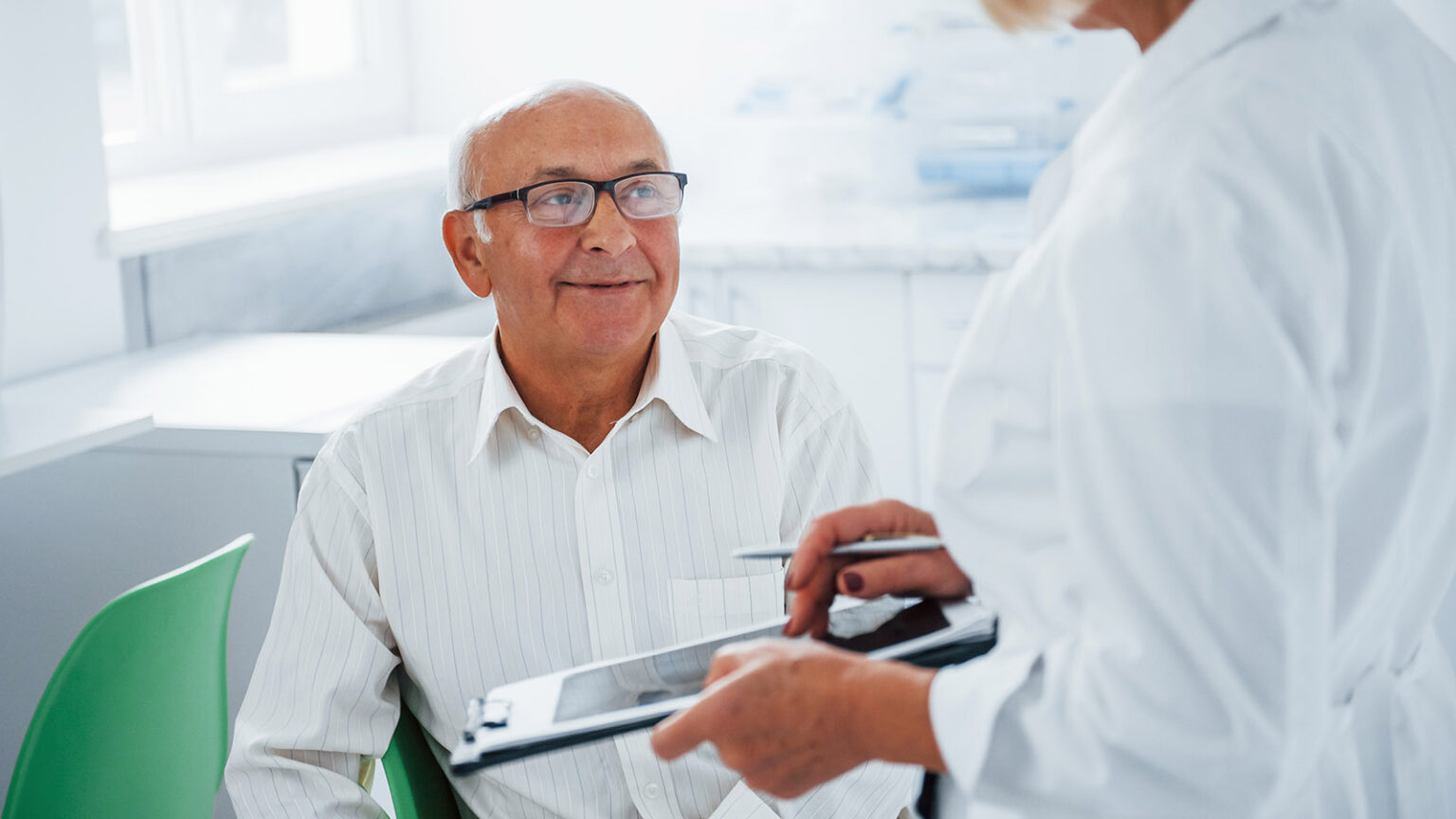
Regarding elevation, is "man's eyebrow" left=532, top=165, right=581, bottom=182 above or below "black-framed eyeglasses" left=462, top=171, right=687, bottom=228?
above

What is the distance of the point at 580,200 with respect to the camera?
4.59ft

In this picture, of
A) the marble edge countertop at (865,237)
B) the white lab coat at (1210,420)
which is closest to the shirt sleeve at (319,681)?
the white lab coat at (1210,420)

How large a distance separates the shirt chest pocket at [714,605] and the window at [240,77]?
1.59 meters

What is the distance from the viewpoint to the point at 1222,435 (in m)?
0.64

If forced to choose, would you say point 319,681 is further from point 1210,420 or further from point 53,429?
point 1210,420

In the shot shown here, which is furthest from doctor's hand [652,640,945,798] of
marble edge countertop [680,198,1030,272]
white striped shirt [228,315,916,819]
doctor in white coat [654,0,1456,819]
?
marble edge countertop [680,198,1030,272]

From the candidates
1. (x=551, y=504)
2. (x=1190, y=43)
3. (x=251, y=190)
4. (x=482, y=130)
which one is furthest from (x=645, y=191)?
(x=251, y=190)

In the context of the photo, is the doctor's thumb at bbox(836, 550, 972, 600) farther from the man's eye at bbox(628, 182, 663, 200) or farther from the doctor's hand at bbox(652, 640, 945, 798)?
the man's eye at bbox(628, 182, 663, 200)

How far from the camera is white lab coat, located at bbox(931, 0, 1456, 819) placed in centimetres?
64

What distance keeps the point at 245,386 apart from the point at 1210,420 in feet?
5.61

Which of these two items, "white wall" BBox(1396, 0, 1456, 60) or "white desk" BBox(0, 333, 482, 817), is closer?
"white desk" BBox(0, 333, 482, 817)

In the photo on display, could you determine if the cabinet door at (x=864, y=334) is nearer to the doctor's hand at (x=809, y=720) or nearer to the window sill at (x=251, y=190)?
the window sill at (x=251, y=190)

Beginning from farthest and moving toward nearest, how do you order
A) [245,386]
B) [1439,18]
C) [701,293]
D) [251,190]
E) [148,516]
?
[701,293] < [251,190] < [1439,18] < [245,386] < [148,516]

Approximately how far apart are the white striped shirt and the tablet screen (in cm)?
A: 45
